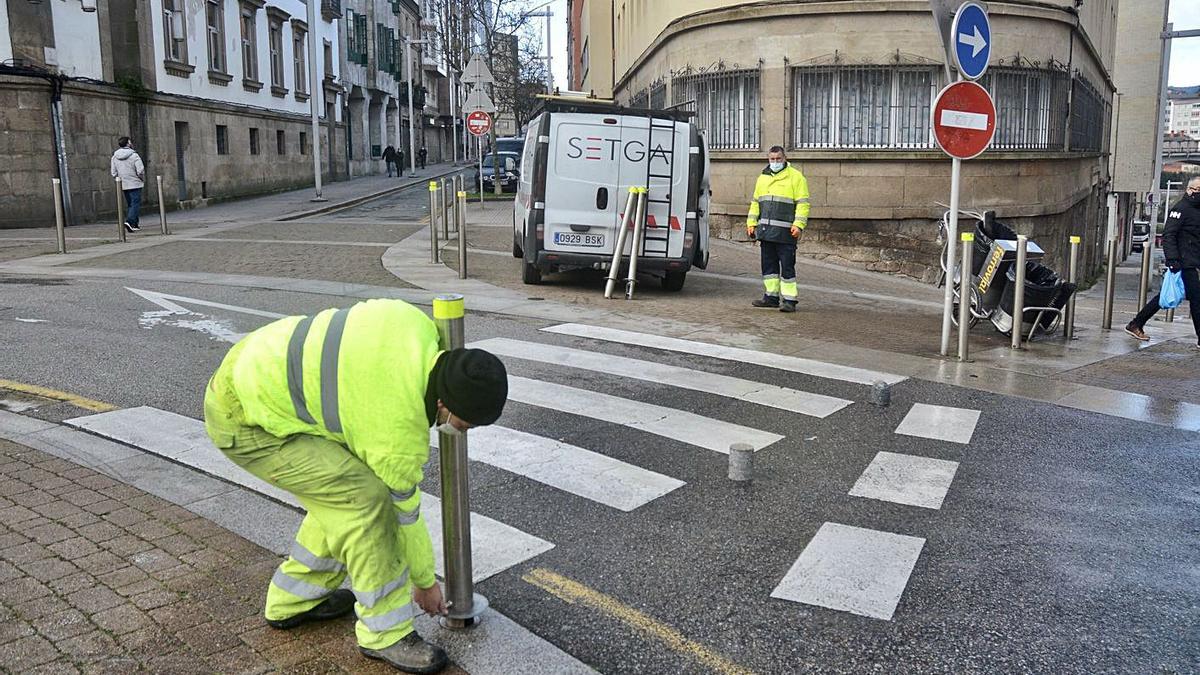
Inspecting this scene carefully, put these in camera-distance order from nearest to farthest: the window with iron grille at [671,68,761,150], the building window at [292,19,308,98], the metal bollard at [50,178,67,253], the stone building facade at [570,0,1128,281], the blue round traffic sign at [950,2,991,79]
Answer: the blue round traffic sign at [950,2,991,79] → the metal bollard at [50,178,67,253] → the stone building facade at [570,0,1128,281] → the window with iron grille at [671,68,761,150] → the building window at [292,19,308,98]

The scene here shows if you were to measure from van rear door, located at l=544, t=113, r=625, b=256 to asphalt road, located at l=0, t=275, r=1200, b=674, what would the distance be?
14.8ft

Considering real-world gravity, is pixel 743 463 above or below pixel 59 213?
below

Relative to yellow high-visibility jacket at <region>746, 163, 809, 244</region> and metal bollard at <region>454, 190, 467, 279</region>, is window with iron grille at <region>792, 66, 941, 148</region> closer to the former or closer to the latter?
yellow high-visibility jacket at <region>746, 163, 809, 244</region>

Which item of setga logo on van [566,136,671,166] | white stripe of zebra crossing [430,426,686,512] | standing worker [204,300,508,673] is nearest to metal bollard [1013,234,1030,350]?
setga logo on van [566,136,671,166]

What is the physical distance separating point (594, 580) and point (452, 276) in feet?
32.1

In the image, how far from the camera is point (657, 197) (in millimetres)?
12438

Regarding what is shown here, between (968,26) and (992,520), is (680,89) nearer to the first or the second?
(968,26)

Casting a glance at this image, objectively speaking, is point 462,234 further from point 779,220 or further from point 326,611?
point 326,611

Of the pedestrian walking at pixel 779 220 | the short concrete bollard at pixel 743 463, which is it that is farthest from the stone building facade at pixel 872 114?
the short concrete bollard at pixel 743 463

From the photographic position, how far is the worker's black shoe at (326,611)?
11.9ft

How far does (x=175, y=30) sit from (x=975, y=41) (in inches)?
945

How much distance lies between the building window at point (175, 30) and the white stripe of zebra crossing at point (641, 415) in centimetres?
2333

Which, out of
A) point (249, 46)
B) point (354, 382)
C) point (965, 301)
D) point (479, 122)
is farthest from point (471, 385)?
point (249, 46)

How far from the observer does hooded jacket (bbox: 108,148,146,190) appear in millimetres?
20047
